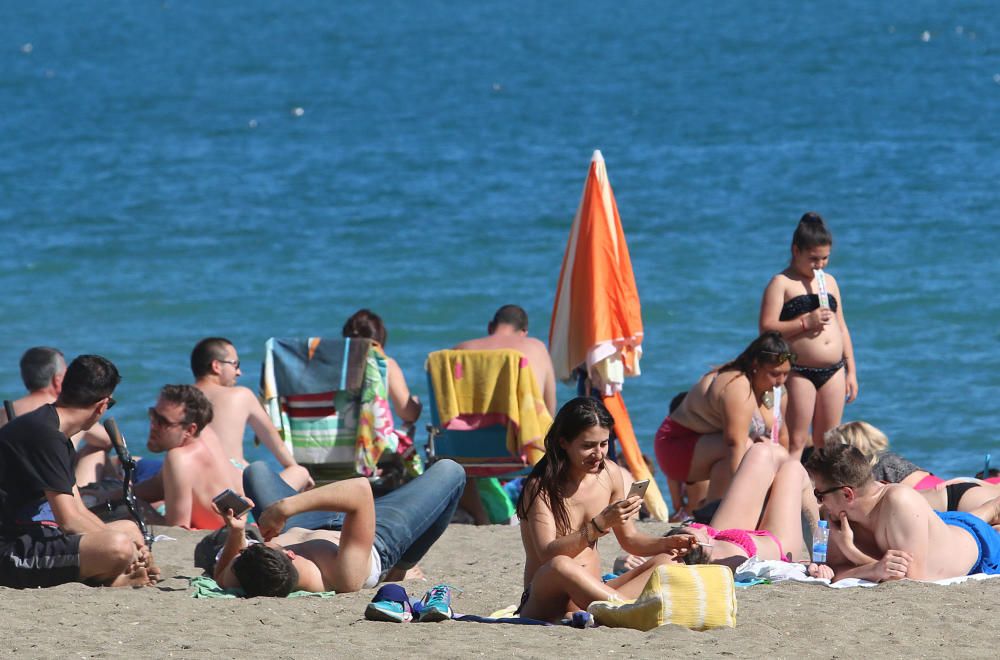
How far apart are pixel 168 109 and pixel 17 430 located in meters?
31.6

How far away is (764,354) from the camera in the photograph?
6.31m

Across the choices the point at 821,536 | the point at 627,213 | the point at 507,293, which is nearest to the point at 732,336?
the point at 507,293

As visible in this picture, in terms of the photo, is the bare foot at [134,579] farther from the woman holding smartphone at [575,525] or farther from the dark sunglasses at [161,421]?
the woman holding smartphone at [575,525]

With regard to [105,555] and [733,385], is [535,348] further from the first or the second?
[105,555]

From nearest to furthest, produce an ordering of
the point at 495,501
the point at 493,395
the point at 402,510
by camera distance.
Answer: the point at 402,510
the point at 493,395
the point at 495,501

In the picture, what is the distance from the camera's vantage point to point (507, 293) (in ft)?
57.8

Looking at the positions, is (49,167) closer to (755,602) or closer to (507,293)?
(507,293)

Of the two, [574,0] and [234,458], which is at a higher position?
[574,0]

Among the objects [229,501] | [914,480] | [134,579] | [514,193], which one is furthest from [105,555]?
[514,193]

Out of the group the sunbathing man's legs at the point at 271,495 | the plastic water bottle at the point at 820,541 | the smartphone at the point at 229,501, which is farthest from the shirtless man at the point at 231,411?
the plastic water bottle at the point at 820,541

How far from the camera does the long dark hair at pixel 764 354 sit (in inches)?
248

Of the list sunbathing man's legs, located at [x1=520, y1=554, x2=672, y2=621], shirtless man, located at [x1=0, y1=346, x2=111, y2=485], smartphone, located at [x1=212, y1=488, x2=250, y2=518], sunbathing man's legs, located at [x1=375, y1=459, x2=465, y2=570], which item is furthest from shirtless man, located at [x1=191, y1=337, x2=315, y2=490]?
sunbathing man's legs, located at [x1=520, y1=554, x2=672, y2=621]

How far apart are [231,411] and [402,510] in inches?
78.8

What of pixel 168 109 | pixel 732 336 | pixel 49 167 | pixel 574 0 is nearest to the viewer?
pixel 732 336
